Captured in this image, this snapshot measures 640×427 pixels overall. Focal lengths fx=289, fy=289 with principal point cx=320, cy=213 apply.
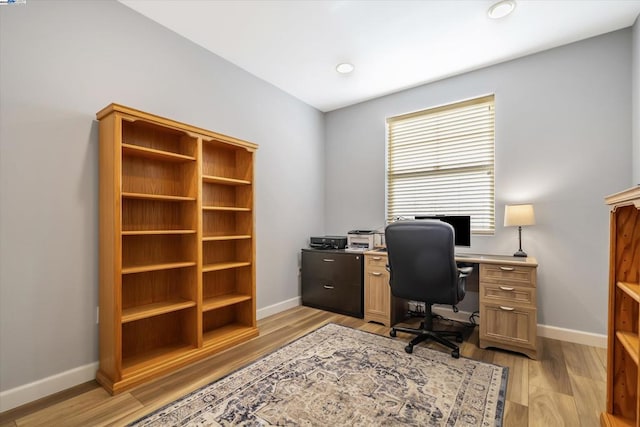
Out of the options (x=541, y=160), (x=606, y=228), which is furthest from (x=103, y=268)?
(x=606, y=228)

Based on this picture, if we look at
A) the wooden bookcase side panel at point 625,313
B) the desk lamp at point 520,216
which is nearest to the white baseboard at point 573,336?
the desk lamp at point 520,216

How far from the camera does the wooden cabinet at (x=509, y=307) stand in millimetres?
2400

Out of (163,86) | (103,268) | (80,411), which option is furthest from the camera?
(163,86)

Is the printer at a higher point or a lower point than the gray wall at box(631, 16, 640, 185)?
lower

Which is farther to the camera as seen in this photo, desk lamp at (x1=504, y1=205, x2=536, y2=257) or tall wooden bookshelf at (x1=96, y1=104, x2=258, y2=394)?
desk lamp at (x1=504, y1=205, x2=536, y2=257)

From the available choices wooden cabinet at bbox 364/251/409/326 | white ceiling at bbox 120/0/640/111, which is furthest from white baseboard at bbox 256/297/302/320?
white ceiling at bbox 120/0/640/111

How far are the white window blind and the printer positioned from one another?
539 millimetres

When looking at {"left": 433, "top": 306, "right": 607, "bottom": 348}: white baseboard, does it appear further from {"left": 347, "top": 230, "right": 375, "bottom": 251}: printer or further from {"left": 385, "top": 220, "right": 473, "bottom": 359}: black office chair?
{"left": 347, "top": 230, "right": 375, "bottom": 251}: printer

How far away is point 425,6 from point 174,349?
3.46 meters

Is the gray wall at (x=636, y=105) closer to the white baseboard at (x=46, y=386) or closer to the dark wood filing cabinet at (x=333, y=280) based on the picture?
the dark wood filing cabinet at (x=333, y=280)

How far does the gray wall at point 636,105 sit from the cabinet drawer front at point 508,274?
3.75ft

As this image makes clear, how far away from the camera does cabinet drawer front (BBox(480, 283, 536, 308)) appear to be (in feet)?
7.95

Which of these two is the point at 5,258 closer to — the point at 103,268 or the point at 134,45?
the point at 103,268

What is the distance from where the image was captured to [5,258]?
1763mm
